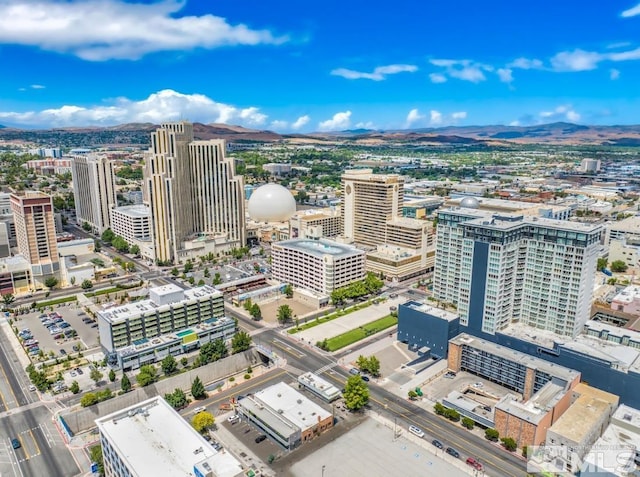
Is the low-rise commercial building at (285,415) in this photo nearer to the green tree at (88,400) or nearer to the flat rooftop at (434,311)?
the green tree at (88,400)

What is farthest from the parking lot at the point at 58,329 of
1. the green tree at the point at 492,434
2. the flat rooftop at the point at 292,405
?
the green tree at the point at 492,434

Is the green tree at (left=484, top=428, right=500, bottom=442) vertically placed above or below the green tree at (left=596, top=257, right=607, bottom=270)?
below

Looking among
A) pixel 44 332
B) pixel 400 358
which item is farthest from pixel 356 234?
pixel 44 332

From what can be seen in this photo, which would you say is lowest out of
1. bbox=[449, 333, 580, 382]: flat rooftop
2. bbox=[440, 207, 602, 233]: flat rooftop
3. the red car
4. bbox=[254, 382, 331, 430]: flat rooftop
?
the red car

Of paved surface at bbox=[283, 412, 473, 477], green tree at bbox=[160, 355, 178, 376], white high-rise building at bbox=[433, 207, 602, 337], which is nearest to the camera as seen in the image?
paved surface at bbox=[283, 412, 473, 477]

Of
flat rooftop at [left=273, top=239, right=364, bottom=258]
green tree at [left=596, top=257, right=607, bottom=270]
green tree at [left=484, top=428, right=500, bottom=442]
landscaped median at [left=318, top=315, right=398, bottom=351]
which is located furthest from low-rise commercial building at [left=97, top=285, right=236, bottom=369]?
green tree at [left=596, top=257, right=607, bottom=270]

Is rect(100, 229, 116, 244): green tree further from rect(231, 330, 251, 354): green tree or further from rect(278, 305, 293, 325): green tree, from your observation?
rect(231, 330, 251, 354): green tree

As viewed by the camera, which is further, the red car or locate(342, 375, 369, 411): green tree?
locate(342, 375, 369, 411): green tree
